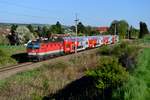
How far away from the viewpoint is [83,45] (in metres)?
69.4

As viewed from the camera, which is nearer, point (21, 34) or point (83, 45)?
point (83, 45)

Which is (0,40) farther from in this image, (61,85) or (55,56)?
(61,85)

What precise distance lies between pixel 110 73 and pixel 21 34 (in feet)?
181

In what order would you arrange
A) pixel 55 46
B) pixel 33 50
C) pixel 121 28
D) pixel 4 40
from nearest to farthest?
pixel 33 50 < pixel 55 46 < pixel 4 40 < pixel 121 28

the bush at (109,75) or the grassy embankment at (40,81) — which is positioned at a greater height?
the bush at (109,75)

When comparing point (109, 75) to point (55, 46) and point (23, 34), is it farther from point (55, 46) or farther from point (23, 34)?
point (23, 34)

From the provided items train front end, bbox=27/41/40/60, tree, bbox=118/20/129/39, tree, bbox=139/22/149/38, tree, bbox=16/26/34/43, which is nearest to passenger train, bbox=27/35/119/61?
train front end, bbox=27/41/40/60

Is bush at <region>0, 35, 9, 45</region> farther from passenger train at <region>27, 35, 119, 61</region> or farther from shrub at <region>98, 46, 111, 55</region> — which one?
shrub at <region>98, 46, 111, 55</region>

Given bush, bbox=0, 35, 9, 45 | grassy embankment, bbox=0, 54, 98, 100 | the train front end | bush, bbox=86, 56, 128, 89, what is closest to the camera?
bush, bbox=86, 56, 128, 89

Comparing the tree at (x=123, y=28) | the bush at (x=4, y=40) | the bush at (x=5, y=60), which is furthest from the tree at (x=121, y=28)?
the bush at (x=5, y=60)

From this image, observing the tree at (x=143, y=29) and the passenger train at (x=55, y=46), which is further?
the tree at (x=143, y=29)

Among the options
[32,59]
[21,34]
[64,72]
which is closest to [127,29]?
[21,34]

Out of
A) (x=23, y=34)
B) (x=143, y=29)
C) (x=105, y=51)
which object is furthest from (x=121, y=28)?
(x=105, y=51)

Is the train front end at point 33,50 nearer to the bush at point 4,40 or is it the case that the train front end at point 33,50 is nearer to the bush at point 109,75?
the bush at point 109,75
